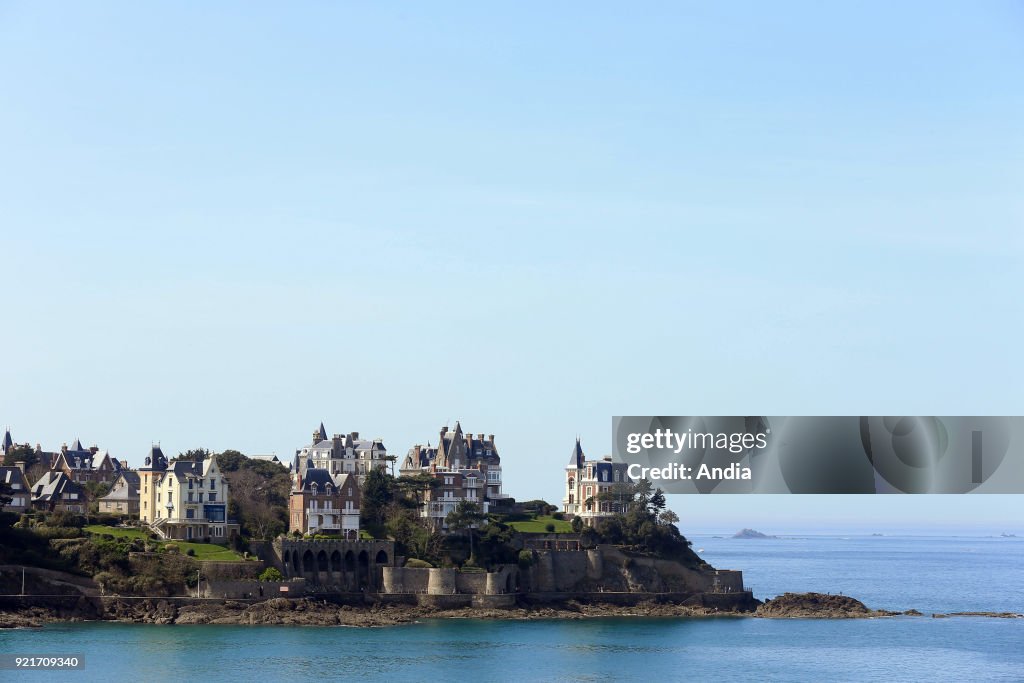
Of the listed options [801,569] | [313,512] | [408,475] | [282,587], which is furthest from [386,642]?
[801,569]

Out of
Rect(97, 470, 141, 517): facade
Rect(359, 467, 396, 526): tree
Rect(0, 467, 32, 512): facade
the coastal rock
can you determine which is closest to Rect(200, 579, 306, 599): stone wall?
Rect(359, 467, 396, 526): tree

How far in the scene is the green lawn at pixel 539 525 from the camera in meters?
108

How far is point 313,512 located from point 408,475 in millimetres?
10150

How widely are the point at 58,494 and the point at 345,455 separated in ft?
67.1

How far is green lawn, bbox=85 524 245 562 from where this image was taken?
93.4 m

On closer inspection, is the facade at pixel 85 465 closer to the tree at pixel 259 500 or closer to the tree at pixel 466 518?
the tree at pixel 259 500

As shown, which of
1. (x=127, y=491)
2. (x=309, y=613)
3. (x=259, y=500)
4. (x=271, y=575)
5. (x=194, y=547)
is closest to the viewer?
(x=309, y=613)

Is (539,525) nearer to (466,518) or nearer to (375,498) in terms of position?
(466,518)

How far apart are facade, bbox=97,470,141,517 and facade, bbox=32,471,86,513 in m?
1.49

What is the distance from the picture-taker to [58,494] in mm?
104188

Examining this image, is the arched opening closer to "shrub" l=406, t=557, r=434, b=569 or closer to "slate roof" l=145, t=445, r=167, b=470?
"shrub" l=406, t=557, r=434, b=569

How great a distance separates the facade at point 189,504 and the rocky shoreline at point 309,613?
8122mm

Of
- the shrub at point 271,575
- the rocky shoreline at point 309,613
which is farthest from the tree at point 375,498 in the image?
the shrub at point 271,575

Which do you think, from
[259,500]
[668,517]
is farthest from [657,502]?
[259,500]
